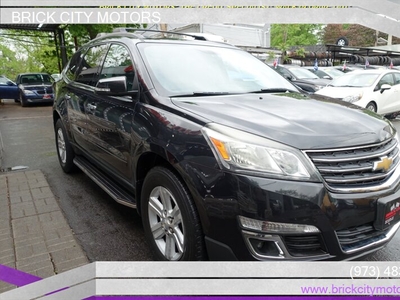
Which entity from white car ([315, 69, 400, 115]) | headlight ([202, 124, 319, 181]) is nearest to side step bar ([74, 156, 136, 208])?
headlight ([202, 124, 319, 181])

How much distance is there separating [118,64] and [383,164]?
2435 millimetres

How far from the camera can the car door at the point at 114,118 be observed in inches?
115

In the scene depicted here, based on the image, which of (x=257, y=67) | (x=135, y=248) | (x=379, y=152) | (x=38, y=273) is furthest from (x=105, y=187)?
(x=379, y=152)

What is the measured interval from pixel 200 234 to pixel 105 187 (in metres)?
1.56

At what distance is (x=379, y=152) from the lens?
221cm

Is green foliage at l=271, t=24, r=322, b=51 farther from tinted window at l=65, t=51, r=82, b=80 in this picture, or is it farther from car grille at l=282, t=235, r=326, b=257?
tinted window at l=65, t=51, r=82, b=80

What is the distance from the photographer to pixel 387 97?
989 cm

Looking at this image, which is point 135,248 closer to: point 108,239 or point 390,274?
point 108,239

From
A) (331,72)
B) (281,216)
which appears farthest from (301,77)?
(281,216)

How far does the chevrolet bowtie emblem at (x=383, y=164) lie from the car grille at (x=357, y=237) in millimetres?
353

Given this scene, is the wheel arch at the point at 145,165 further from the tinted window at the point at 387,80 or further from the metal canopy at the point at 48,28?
the tinted window at the point at 387,80

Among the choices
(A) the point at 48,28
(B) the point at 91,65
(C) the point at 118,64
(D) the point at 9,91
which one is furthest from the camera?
(D) the point at 9,91

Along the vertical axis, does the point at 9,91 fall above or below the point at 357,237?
above

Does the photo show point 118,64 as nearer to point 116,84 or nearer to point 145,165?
point 116,84
